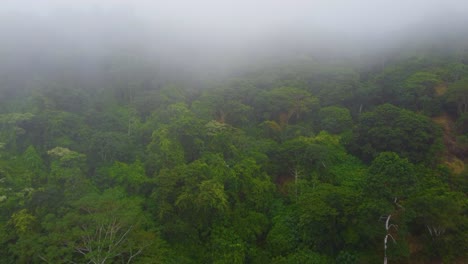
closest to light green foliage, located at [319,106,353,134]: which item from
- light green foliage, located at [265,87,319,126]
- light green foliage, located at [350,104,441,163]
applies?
light green foliage, located at [265,87,319,126]

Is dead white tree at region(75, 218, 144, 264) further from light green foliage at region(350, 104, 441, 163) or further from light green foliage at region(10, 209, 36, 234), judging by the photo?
light green foliage at region(350, 104, 441, 163)

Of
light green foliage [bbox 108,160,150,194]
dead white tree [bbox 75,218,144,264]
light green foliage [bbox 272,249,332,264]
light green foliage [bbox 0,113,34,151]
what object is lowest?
light green foliage [bbox 272,249,332,264]

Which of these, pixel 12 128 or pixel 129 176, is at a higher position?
pixel 12 128

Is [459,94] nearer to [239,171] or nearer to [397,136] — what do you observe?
[397,136]

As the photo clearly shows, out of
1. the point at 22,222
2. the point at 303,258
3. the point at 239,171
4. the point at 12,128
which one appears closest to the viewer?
the point at 22,222

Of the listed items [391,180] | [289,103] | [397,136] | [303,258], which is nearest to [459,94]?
[397,136]

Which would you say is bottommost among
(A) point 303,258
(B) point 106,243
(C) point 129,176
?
(A) point 303,258

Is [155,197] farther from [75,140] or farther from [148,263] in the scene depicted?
[75,140]

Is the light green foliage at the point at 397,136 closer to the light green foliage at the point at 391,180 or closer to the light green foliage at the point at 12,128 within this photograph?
the light green foliage at the point at 391,180

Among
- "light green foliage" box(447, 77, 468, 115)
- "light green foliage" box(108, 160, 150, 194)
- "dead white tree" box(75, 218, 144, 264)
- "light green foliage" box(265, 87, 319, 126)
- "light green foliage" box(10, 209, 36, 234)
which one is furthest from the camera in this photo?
"light green foliage" box(265, 87, 319, 126)
